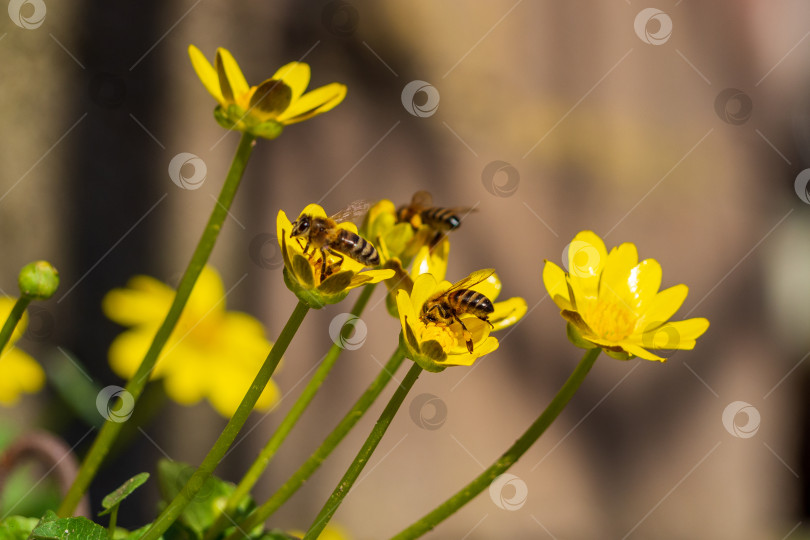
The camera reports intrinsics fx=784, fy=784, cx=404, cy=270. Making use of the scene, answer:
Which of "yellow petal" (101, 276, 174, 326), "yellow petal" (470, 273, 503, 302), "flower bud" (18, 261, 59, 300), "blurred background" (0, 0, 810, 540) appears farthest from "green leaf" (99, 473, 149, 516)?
"blurred background" (0, 0, 810, 540)

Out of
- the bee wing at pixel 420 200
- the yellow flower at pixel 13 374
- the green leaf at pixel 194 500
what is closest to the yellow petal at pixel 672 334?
the bee wing at pixel 420 200

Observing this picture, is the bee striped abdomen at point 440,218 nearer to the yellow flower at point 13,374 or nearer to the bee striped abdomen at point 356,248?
the bee striped abdomen at point 356,248

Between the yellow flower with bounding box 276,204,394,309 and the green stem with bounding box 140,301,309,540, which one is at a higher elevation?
the yellow flower with bounding box 276,204,394,309

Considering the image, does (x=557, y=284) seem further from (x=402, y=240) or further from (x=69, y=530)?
(x=69, y=530)

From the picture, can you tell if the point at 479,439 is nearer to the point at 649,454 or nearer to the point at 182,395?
the point at 649,454

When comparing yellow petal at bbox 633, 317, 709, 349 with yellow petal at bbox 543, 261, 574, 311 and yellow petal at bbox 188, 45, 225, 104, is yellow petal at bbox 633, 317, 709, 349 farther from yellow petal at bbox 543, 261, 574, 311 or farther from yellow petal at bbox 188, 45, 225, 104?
yellow petal at bbox 188, 45, 225, 104

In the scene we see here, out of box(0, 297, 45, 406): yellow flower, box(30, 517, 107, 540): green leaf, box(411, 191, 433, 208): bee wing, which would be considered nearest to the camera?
box(30, 517, 107, 540): green leaf

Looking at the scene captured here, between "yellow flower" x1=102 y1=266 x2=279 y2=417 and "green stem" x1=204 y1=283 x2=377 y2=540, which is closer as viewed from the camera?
"green stem" x1=204 y1=283 x2=377 y2=540
